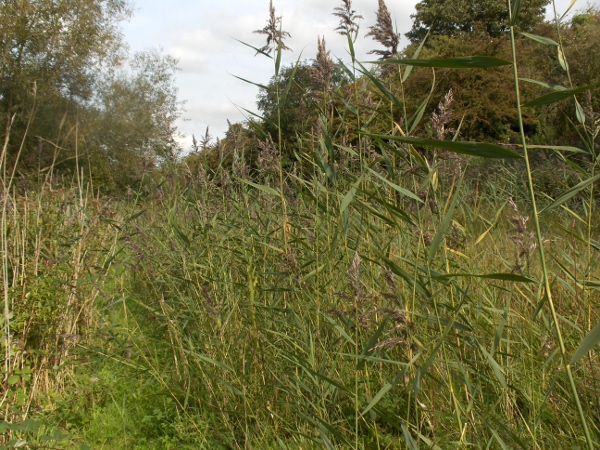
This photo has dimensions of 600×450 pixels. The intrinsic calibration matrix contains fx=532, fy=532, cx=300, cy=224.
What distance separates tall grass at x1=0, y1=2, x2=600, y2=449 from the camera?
71.6 inches

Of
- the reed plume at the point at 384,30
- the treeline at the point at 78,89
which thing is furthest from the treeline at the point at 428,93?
the treeline at the point at 78,89

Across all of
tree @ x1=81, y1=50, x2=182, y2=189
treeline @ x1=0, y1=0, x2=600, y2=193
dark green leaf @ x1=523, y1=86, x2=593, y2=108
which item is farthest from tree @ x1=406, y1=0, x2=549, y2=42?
dark green leaf @ x1=523, y1=86, x2=593, y2=108

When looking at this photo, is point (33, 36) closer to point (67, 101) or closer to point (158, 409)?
point (67, 101)

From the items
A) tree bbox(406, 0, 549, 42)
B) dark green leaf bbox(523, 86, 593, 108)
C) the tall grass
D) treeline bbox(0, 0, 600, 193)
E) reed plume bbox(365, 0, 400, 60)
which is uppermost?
tree bbox(406, 0, 549, 42)

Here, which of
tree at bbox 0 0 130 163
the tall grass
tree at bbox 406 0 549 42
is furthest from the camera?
tree at bbox 406 0 549 42

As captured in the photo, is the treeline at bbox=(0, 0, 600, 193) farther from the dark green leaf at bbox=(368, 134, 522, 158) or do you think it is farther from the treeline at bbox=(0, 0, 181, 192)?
the dark green leaf at bbox=(368, 134, 522, 158)

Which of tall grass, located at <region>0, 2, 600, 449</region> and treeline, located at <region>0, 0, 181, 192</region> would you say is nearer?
tall grass, located at <region>0, 2, 600, 449</region>

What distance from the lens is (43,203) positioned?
4.05m

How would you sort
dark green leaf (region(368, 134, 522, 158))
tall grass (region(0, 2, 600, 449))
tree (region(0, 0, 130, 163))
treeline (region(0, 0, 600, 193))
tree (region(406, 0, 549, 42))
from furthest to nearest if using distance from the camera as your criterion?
1. tree (region(406, 0, 549, 42))
2. tree (region(0, 0, 130, 163))
3. treeline (region(0, 0, 600, 193))
4. tall grass (region(0, 2, 600, 449))
5. dark green leaf (region(368, 134, 522, 158))

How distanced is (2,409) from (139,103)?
791 inches

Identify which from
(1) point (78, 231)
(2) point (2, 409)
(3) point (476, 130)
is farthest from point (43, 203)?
(3) point (476, 130)

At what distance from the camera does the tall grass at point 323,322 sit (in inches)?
71.6

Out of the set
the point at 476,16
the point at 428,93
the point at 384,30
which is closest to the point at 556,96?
the point at 384,30

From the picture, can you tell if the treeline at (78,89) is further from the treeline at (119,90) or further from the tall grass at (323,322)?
the tall grass at (323,322)
